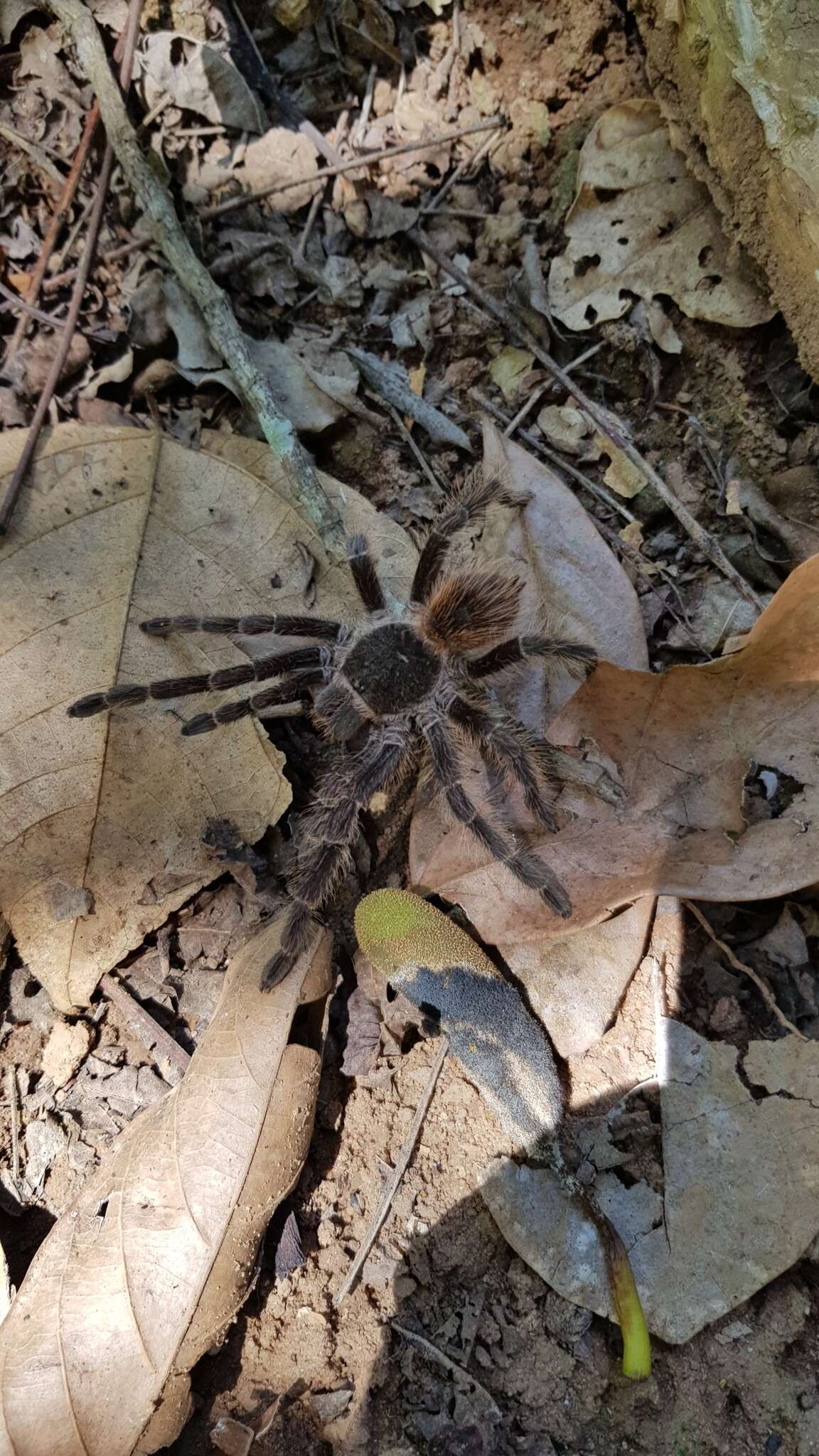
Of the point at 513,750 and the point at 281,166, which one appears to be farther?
the point at 281,166

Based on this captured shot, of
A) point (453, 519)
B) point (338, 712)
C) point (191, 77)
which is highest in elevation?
point (191, 77)

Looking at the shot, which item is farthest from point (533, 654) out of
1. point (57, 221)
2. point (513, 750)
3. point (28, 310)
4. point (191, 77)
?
point (191, 77)

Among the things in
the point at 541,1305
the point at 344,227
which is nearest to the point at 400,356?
the point at 344,227

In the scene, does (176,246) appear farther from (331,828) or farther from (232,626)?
(331,828)

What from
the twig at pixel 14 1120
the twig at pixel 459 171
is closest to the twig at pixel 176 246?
the twig at pixel 459 171

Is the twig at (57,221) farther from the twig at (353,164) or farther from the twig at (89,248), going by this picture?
the twig at (353,164)

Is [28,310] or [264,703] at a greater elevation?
[28,310]

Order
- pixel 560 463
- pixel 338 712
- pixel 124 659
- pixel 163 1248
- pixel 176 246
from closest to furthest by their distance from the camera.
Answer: pixel 163 1248
pixel 124 659
pixel 338 712
pixel 176 246
pixel 560 463
